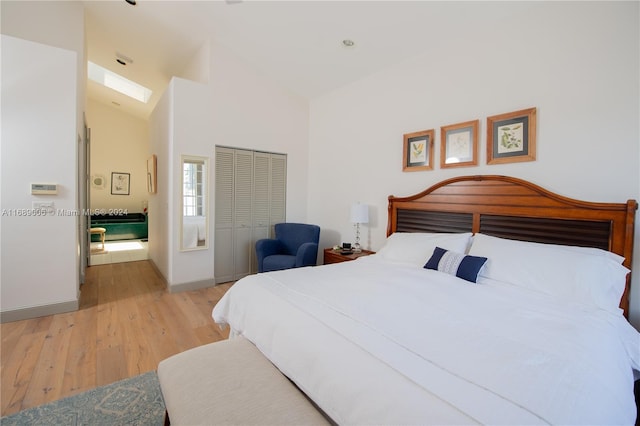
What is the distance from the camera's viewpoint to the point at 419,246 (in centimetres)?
266

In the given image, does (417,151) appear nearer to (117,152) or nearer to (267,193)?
(267,193)

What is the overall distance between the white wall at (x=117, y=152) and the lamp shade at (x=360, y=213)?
24.2ft

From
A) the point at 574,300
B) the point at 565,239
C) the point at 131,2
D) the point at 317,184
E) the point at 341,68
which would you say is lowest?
the point at 574,300

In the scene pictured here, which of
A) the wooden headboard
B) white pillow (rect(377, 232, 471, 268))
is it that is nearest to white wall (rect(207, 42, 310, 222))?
the wooden headboard

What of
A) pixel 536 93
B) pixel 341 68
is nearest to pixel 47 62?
pixel 341 68

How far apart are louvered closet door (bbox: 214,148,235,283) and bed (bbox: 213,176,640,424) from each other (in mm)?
2182

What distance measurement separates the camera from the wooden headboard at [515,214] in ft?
6.48

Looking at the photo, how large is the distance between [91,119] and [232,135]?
19.6ft

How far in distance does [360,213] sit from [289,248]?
49.1 inches

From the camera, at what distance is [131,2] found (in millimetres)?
3434

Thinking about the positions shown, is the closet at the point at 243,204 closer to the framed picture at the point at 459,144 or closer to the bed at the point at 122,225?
the framed picture at the point at 459,144

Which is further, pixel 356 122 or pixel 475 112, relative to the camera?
pixel 356 122

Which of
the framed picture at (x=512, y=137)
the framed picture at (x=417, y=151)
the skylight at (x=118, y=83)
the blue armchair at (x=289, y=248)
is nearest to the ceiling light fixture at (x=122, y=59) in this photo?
the skylight at (x=118, y=83)

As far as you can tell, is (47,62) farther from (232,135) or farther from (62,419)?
(62,419)
